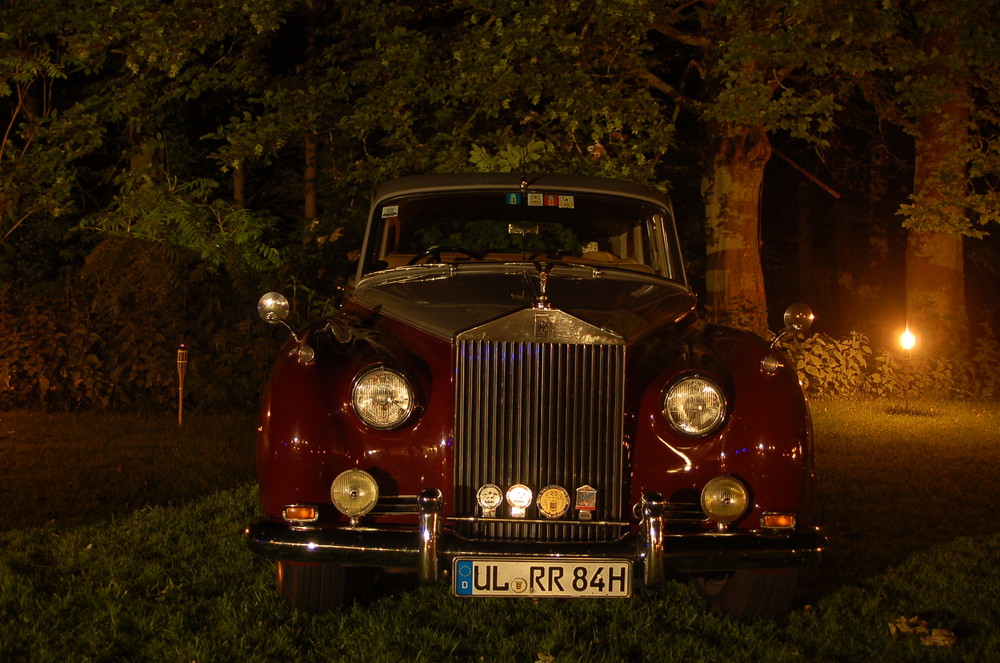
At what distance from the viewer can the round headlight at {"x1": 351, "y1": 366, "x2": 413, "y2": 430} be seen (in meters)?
3.80

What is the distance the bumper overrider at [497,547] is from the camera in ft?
11.7

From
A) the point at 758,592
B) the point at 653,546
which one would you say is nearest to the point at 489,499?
the point at 653,546

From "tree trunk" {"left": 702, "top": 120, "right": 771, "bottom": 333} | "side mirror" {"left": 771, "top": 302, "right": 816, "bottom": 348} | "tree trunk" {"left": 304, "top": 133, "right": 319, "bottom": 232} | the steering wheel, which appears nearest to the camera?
"side mirror" {"left": 771, "top": 302, "right": 816, "bottom": 348}

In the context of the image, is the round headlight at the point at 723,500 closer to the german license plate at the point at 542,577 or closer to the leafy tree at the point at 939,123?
the german license plate at the point at 542,577

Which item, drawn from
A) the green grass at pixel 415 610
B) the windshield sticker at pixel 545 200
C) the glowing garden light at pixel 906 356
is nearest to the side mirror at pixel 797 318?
the green grass at pixel 415 610

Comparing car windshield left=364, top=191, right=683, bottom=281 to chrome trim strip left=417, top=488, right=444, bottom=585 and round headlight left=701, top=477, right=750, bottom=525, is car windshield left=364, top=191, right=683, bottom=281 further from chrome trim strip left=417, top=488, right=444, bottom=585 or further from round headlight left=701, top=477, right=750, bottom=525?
chrome trim strip left=417, top=488, right=444, bottom=585

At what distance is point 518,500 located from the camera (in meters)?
3.79

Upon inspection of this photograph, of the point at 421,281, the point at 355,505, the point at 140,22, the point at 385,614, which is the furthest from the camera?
the point at 140,22

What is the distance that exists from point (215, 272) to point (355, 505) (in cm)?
770

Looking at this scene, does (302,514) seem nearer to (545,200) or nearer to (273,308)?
(273,308)

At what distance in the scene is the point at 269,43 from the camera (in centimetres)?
1250

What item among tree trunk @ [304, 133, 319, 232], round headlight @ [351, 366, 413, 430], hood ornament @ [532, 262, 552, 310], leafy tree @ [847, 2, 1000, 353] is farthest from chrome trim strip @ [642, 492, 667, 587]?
tree trunk @ [304, 133, 319, 232]

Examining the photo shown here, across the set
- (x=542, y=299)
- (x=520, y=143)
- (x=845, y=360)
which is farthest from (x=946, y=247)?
(x=542, y=299)

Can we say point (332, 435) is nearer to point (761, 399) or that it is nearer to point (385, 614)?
point (385, 614)
